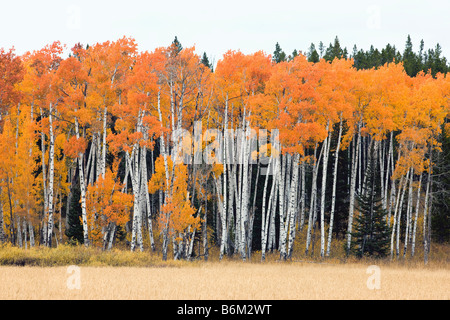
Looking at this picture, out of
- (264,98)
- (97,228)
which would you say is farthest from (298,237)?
(97,228)

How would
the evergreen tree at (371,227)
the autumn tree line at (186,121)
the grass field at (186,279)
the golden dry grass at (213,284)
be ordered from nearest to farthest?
the golden dry grass at (213,284), the grass field at (186,279), the autumn tree line at (186,121), the evergreen tree at (371,227)

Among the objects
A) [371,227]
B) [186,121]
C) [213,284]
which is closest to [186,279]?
[213,284]

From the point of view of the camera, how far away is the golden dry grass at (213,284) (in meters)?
13.2

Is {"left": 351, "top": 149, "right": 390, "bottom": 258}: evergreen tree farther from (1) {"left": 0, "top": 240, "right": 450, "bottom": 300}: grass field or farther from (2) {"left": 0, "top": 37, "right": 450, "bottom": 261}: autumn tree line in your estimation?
(1) {"left": 0, "top": 240, "right": 450, "bottom": 300}: grass field

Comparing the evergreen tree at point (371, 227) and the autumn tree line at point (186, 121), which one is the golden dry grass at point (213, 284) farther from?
the evergreen tree at point (371, 227)

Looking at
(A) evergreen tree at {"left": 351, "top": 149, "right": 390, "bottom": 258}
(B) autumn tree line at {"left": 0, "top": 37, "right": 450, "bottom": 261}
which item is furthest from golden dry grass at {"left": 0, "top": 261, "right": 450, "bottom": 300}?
(A) evergreen tree at {"left": 351, "top": 149, "right": 390, "bottom": 258}

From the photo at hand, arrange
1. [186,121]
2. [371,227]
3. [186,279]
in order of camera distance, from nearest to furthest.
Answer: [186,279] → [371,227] → [186,121]

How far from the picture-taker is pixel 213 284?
15.7 metres

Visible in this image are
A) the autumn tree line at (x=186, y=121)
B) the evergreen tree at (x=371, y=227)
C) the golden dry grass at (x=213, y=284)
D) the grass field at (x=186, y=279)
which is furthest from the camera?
the evergreen tree at (x=371, y=227)

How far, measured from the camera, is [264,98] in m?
26.4

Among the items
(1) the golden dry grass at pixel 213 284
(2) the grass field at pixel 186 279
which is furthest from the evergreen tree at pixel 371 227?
(1) the golden dry grass at pixel 213 284

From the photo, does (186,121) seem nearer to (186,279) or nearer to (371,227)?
(371,227)
